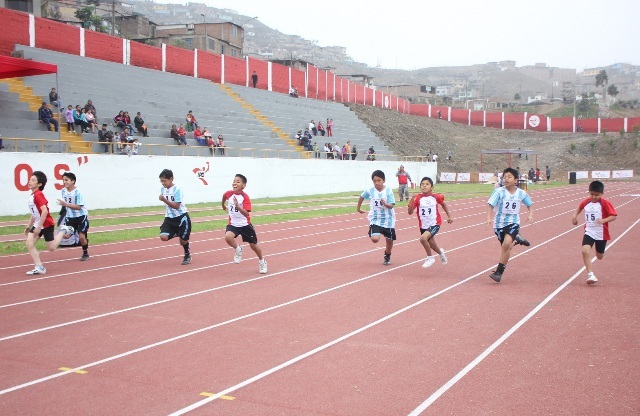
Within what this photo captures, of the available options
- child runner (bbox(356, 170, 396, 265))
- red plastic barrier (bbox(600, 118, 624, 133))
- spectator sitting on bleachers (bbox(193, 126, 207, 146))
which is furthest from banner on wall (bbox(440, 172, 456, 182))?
child runner (bbox(356, 170, 396, 265))

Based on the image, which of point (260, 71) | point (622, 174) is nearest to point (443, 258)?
point (260, 71)

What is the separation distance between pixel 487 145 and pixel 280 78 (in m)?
30.4

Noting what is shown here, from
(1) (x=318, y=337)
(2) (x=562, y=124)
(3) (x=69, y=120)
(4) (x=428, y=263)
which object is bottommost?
(1) (x=318, y=337)

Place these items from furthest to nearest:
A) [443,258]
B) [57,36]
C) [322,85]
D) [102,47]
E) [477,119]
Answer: [477,119], [322,85], [102,47], [57,36], [443,258]

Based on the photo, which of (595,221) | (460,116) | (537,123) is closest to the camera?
(595,221)

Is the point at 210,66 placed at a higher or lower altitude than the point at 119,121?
higher

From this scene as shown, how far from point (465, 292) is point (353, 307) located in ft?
6.77

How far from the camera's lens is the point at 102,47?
37.0 m

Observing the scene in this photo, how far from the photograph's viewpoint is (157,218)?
74.7 feet

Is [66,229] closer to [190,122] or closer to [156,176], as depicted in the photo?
[156,176]

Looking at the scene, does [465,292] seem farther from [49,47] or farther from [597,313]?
[49,47]

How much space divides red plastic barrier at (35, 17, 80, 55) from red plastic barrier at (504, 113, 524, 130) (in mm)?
60123

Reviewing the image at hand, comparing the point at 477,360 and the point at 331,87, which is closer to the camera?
the point at 477,360

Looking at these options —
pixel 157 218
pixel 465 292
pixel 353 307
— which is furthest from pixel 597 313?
pixel 157 218
